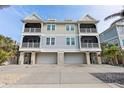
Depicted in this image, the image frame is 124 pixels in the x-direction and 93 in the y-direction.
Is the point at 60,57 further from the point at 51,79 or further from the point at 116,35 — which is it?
the point at 51,79

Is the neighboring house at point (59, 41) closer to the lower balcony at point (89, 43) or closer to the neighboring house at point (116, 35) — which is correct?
the lower balcony at point (89, 43)

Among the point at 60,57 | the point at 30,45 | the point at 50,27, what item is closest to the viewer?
the point at 30,45

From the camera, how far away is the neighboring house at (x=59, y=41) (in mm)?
20500

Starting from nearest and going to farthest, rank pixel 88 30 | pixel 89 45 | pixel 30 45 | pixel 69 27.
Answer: pixel 30 45 → pixel 89 45 → pixel 88 30 → pixel 69 27

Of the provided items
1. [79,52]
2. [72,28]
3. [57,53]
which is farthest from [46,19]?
[79,52]

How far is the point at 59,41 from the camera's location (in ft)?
69.4

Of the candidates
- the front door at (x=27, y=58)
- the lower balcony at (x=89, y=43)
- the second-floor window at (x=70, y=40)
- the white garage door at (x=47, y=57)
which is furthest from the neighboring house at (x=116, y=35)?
the front door at (x=27, y=58)

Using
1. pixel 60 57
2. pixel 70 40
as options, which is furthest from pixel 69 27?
pixel 60 57

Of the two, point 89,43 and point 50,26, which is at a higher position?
point 50,26
